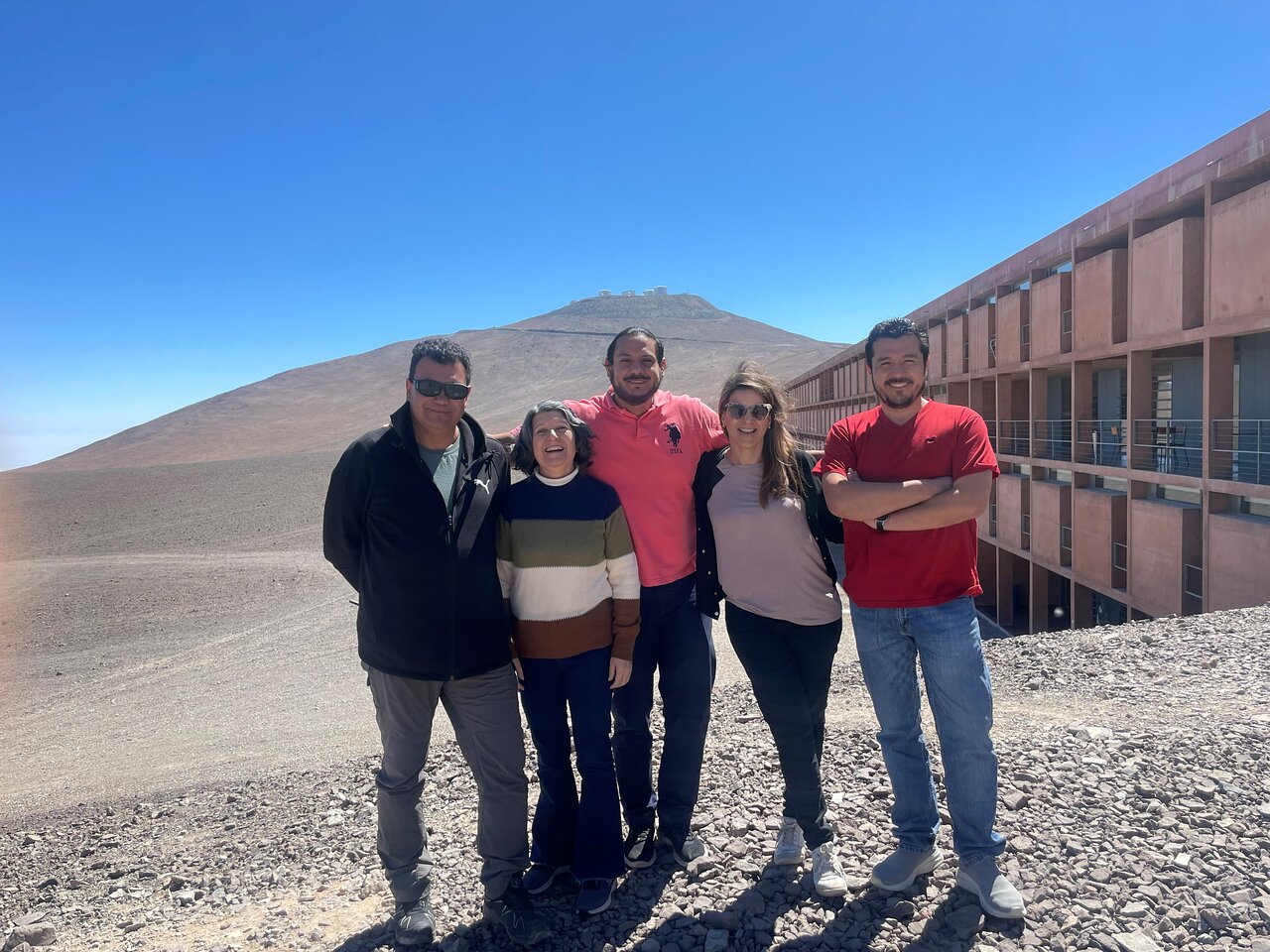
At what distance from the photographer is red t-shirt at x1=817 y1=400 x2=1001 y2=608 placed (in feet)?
8.46

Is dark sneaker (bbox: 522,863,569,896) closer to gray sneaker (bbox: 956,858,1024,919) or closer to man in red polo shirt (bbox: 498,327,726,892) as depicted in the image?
man in red polo shirt (bbox: 498,327,726,892)

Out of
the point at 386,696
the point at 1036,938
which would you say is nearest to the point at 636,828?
the point at 386,696

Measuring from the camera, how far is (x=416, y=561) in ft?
8.75

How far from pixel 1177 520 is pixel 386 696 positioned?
12.0 m

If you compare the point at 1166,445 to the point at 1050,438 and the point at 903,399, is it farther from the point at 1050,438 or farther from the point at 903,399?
the point at 903,399

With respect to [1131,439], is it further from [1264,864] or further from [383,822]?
[383,822]

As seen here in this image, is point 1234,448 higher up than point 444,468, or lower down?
lower down

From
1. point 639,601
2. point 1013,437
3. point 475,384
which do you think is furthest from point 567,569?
point 475,384

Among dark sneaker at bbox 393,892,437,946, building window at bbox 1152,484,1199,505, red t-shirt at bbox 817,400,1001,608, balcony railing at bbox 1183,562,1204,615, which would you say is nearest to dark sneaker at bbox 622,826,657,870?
dark sneaker at bbox 393,892,437,946

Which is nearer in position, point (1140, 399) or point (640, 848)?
point (640, 848)

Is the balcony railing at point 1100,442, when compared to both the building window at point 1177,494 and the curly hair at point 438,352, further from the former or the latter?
the curly hair at point 438,352

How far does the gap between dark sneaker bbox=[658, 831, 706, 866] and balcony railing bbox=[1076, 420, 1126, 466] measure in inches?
503

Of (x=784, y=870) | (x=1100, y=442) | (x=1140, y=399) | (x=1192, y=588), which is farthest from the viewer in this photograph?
(x=1100, y=442)

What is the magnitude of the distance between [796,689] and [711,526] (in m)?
0.71
